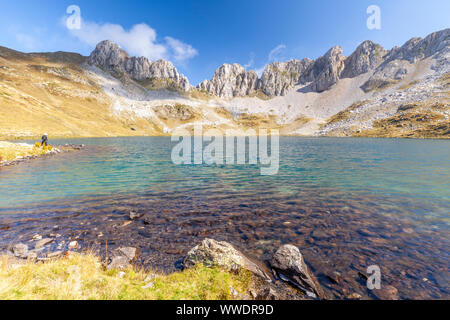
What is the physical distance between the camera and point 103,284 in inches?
235

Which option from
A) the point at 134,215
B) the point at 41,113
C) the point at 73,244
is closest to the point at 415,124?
the point at 134,215

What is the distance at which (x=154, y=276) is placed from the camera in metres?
7.36

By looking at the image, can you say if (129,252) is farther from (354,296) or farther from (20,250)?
(354,296)

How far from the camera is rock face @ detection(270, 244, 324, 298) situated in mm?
7186

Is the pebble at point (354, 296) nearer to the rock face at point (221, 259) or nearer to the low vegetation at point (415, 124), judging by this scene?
the rock face at point (221, 259)

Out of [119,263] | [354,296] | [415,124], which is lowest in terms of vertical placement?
[354,296]

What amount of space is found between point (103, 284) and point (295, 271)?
683 cm

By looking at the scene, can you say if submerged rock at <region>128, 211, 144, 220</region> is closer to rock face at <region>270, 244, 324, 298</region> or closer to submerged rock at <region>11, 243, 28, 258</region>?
submerged rock at <region>11, 243, 28, 258</region>

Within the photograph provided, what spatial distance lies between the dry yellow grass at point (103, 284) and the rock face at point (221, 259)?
0.36 m

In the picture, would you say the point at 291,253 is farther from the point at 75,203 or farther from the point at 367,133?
the point at 367,133

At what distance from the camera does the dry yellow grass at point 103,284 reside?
5047mm

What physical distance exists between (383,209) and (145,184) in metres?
22.7
